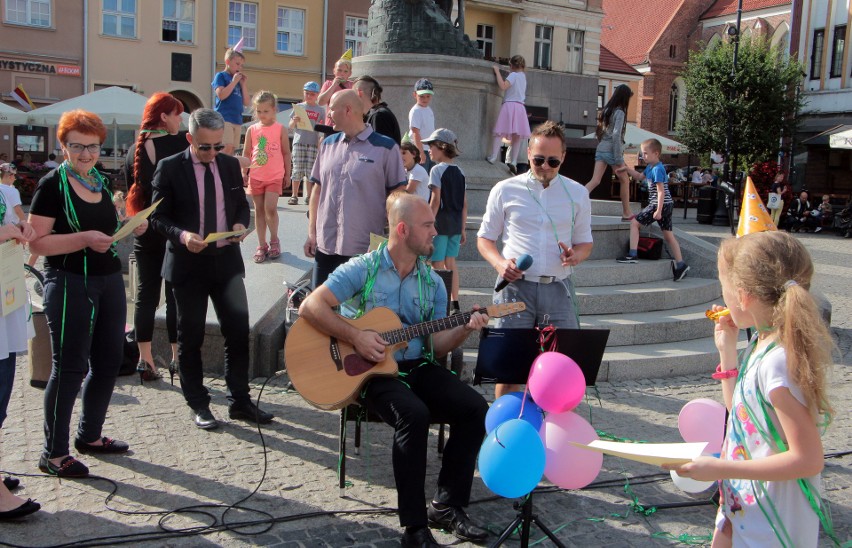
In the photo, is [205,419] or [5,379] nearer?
[5,379]

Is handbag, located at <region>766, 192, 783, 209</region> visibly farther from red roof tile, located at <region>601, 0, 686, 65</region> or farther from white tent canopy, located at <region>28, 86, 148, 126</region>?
red roof tile, located at <region>601, 0, 686, 65</region>

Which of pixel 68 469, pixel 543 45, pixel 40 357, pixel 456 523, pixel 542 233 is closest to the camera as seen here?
pixel 456 523

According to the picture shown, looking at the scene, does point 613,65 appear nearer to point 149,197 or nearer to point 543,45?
point 543,45

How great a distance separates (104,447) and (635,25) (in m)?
50.3

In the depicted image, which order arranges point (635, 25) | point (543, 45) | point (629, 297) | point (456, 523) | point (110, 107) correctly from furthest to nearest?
1. point (635, 25)
2. point (543, 45)
3. point (110, 107)
4. point (629, 297)
5. point (456, 523)

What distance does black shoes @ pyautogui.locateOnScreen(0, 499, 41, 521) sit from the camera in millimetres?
3838

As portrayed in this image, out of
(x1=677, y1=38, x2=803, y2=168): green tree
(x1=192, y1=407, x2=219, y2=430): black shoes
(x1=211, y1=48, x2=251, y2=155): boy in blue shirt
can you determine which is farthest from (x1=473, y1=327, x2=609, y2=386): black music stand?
(x1=677, y1=38, x2=803, y2=168): green tree

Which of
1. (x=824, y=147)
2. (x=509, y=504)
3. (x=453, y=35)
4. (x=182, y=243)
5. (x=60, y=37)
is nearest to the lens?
(x=509, y=504)

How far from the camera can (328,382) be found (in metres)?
4.14

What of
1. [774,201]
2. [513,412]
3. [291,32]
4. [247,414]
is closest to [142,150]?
[247,414]

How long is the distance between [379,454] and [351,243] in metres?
1.42

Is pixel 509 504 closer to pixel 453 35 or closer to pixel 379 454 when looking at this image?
pixel 379 454

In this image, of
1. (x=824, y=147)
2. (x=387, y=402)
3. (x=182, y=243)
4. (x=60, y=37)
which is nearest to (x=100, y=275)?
(x=182, y=243)

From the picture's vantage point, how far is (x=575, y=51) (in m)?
39.2
